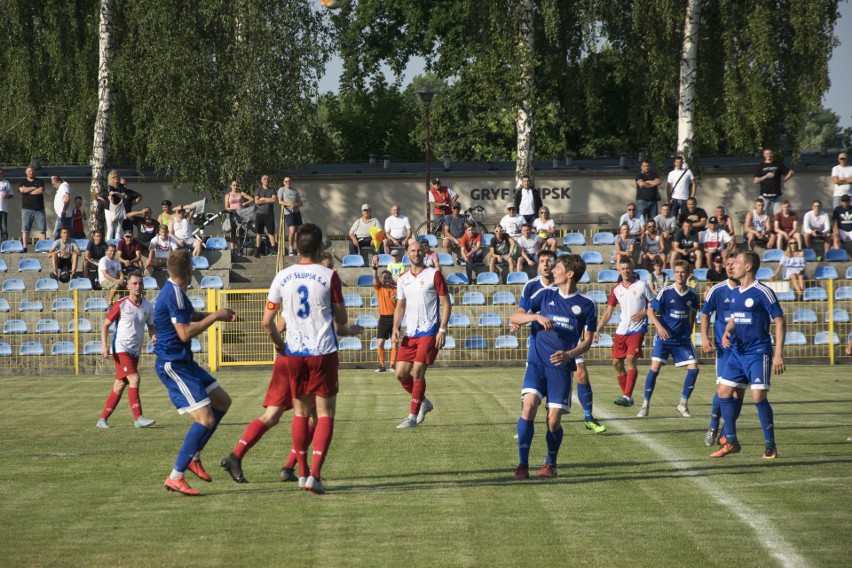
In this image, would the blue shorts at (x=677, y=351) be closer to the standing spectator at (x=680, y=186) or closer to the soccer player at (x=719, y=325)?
the soccer player at (x=719, y=325)

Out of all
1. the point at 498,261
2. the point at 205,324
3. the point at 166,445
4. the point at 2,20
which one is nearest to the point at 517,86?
the point at 498,261

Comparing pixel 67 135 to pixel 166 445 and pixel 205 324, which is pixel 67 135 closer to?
pixel 166 445

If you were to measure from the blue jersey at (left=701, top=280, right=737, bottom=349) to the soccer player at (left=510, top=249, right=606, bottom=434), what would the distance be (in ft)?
4.83

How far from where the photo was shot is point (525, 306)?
959cm

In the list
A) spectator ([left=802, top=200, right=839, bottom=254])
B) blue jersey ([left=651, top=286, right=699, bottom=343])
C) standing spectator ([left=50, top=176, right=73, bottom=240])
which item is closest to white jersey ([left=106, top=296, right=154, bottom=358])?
blue jersey ([left=651, top=286, right=699, bottom=343])

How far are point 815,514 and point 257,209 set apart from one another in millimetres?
20443

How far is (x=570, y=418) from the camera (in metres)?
13.7

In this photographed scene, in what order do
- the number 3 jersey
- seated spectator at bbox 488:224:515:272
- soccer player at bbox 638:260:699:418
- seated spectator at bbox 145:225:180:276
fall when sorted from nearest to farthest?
1. the number 3 jersey
2. soccer player at bbox 638:260:699:418
3. seated spectator at bbox 145:225:180:276
4. seated spectator at bbox 488:224:515:272

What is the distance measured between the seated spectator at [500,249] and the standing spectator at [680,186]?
4.27 meters

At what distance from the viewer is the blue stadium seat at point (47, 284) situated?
79.6ft

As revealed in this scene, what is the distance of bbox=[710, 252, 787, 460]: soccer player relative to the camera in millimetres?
10320

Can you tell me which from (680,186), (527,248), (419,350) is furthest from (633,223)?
(419,350)

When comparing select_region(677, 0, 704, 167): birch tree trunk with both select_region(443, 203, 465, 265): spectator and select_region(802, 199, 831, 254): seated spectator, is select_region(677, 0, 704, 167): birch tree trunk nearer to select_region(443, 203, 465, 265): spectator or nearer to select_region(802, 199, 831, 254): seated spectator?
select_region(802, 199, 831, 254): seated spectator

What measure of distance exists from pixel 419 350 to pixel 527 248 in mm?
12916
